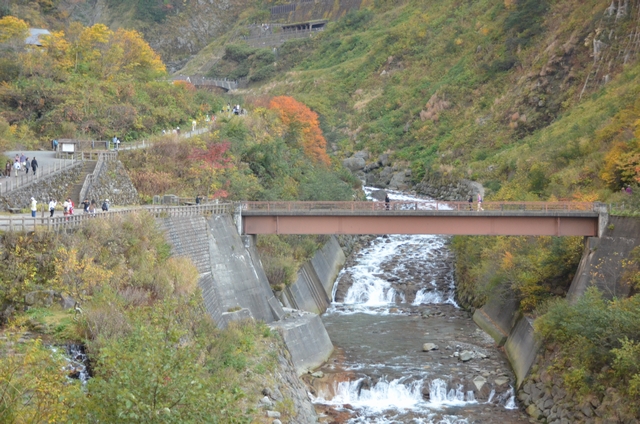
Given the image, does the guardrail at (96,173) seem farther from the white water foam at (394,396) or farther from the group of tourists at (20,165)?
the white water foam at (394,396)

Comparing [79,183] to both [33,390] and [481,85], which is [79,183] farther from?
[481,85]

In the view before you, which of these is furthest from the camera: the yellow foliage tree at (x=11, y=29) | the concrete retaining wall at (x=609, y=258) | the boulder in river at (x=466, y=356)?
the yellow foliage tree at (x=11, y=29)

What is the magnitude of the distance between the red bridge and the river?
6949 mm

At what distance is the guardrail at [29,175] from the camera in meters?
44.5

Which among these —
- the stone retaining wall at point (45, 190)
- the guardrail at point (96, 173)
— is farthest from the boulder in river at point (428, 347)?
the stone retaining wall at point (45, 190)

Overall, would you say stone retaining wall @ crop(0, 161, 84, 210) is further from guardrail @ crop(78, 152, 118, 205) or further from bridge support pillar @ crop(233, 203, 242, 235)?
bridge support pillar @ crop(233, 203, 242, 235)

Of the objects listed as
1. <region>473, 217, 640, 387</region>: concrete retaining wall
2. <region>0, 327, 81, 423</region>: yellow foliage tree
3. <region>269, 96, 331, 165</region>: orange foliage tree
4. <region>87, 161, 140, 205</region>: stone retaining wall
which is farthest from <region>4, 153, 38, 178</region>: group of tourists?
<region>269, 96, 331, 165</region>: orange foliage tree

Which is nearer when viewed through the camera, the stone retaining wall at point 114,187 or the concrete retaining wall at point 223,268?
the concrete retaining wall at point 223,268

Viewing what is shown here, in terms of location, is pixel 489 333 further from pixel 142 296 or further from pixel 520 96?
pixel 520 96

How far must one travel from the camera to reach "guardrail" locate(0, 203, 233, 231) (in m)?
34.9

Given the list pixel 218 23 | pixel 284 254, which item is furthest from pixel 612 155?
pixel 218 23

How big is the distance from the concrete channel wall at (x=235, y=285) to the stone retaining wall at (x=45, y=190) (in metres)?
8.24

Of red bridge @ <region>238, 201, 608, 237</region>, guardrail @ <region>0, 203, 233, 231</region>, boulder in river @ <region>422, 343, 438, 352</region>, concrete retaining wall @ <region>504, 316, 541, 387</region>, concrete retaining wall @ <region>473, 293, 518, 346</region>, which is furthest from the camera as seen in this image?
concrete retaining wall @ <region>473, 293, 518, 346</region>

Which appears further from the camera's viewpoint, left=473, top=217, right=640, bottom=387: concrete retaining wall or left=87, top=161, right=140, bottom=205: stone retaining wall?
left=87, top=161, right=140, bottom=205: stone retaining wall
